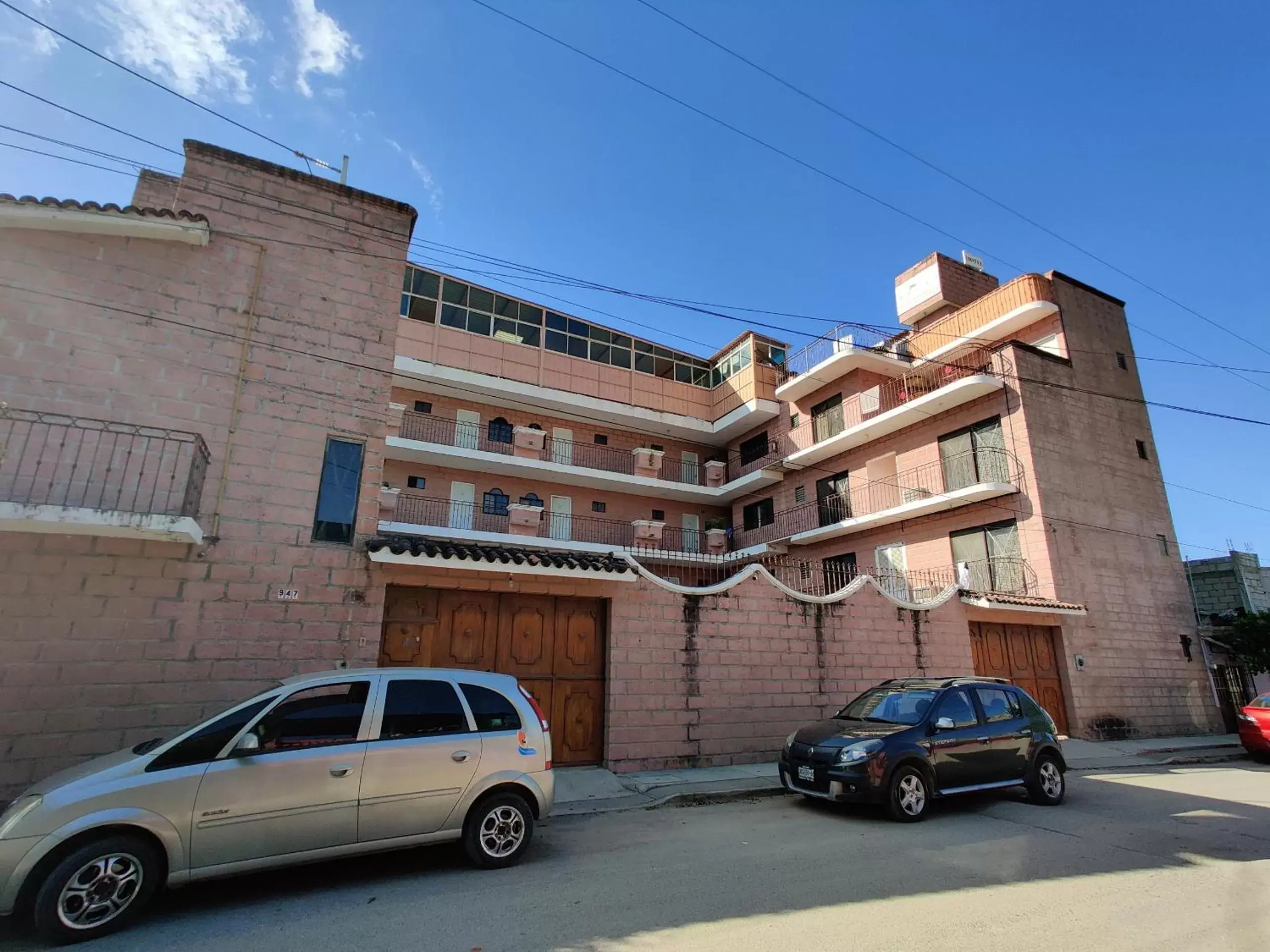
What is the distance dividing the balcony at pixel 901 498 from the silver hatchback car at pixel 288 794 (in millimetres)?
15576

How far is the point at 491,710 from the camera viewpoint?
5.68m

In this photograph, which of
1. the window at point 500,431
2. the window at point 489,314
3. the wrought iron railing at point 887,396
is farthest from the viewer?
the window at point 500,431

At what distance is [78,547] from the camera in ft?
23.8

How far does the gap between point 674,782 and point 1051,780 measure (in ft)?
16.5

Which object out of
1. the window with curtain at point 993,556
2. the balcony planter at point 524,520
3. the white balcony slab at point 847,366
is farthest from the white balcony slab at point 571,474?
the window with curtain at point 993,556

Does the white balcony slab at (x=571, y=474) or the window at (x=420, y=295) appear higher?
the window at (x=420, y=295)

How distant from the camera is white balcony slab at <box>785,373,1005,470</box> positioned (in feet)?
57.5

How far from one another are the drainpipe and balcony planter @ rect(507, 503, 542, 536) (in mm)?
12768

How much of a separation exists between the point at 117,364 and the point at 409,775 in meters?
6.90

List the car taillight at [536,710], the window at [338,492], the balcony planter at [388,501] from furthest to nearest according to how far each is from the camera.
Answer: the balcony planter at [388,501]
the window at [338,492]
the car taillight at [536,710]

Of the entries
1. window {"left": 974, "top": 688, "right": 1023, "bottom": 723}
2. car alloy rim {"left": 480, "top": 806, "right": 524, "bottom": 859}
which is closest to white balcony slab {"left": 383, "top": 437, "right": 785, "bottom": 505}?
window {"left": 974, "top": 688, "right": 1023, "bottom": 723}

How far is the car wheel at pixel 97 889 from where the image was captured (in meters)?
3.87

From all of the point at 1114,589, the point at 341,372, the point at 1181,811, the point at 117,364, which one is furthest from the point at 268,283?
the point at 1114,589

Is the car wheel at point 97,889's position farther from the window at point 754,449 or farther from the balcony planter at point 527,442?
the window at point 754,449
